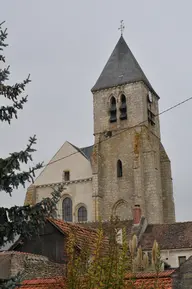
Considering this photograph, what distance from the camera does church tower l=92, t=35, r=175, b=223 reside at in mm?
42000

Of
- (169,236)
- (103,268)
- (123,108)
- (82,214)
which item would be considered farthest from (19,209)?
(123,108)

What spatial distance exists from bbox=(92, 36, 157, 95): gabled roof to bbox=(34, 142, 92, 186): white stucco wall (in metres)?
6.85

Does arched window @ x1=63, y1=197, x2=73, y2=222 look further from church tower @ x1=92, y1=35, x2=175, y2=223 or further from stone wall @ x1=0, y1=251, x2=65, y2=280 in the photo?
stone wall @ x1=0, y1=251, x2=65, y2=280

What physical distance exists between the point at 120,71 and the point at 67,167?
34.5 ft

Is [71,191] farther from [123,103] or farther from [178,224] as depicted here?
[178,224]

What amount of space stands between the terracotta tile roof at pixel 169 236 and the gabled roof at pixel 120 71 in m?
18.1

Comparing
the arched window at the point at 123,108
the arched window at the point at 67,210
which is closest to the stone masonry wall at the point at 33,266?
the arched window at the point at 67,210

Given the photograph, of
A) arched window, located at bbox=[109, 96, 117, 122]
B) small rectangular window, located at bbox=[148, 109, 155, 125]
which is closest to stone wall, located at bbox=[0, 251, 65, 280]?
arched window, located at bbox=[109, 96, 117, 122]

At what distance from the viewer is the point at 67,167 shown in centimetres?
4525

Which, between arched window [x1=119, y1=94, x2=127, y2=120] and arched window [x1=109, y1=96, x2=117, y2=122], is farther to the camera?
arched window [x1=109, y1=96, x2=117, y2=122]

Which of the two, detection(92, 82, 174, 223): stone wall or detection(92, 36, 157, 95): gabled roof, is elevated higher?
detection(92, 36, 157, 95): gabled roof

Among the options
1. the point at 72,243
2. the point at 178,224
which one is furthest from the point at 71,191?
the point at 72,243

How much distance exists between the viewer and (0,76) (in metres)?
7.36

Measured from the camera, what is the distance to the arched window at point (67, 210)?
142 ft
